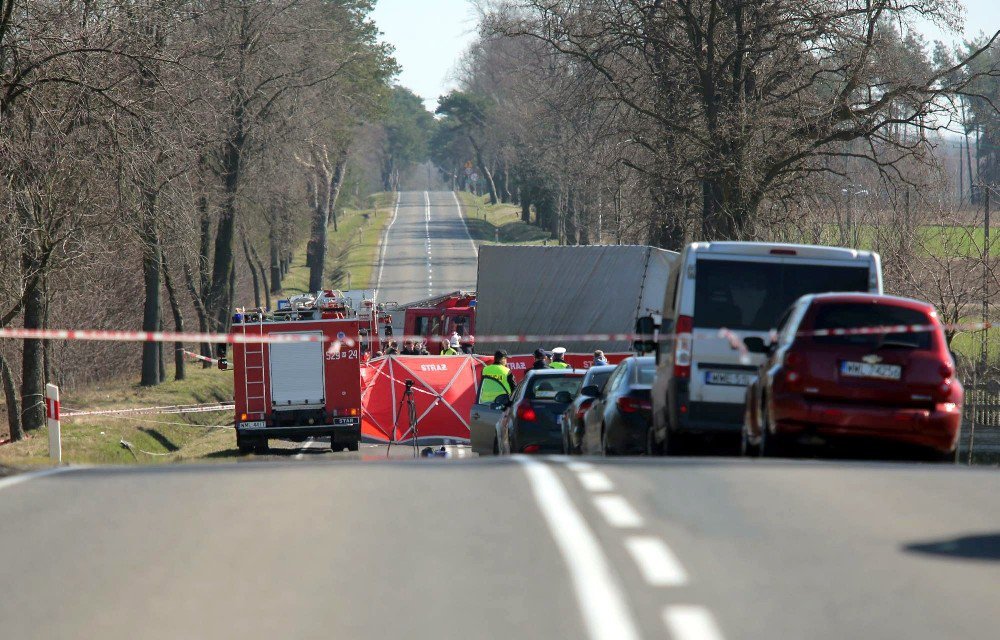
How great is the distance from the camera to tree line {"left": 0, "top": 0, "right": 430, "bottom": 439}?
22.8 m

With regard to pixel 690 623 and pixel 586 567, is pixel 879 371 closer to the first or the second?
pixel 586 567

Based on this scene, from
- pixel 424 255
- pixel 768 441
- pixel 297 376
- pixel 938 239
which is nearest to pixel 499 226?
pixel 424 255

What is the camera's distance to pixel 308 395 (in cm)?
2884

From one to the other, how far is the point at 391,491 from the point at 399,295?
68276mm

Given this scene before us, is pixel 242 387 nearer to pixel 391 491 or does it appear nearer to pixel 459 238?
pixel 391 491

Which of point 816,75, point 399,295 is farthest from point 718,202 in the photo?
point 399,295

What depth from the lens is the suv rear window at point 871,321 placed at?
11.6 metres

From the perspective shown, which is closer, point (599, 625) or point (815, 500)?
point (599, 625)

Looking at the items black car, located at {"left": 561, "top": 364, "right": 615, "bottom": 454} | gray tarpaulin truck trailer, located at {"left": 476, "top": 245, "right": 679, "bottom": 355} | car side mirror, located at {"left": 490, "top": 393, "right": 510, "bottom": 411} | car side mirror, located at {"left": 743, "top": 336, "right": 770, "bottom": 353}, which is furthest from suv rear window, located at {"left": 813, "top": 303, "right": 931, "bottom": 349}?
gray tarpaulin truck trailer, located at {"left": 476, "top": 245, "right": 679, "bottom": 355}

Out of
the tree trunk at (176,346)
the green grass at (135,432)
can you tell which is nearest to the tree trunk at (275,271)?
the tree trunk at (176,346)

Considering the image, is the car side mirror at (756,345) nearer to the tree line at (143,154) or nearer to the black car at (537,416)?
the black car at (537,416)

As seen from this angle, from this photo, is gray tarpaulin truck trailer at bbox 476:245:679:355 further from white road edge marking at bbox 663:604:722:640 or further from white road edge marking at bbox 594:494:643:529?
white road edge marking at bbox 663:604:722:640

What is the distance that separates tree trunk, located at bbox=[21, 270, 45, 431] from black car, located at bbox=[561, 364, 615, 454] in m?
13.2

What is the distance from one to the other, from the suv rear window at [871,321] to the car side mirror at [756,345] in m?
1.04
